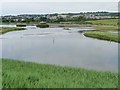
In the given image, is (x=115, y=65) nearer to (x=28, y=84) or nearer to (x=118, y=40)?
(x=28, y=84)

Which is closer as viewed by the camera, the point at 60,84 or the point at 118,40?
the point at 60,84

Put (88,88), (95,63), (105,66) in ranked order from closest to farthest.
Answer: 1. (88,88)
2. (105,66)
3. (95,63)

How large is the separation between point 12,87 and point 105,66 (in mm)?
13624

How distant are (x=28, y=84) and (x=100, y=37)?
142 feet

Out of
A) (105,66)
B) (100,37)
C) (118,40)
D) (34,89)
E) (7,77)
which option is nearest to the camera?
(34,89)

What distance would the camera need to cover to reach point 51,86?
8.98m

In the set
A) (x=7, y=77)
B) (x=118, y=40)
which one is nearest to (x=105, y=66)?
(x=7, y=77)

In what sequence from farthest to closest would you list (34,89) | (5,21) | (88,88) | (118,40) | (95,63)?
(5,21), (118,40), (95,63), (88,88), (34,89)

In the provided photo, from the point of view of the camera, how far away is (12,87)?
28.1ft

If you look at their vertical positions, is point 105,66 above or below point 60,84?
below

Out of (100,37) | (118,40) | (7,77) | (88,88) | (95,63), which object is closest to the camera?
(88,88)

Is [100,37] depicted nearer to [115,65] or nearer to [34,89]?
[115,65]

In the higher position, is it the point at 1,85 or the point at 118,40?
the point at 1,85

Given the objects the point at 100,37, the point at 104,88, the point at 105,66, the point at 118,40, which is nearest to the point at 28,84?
the point at 104,88
